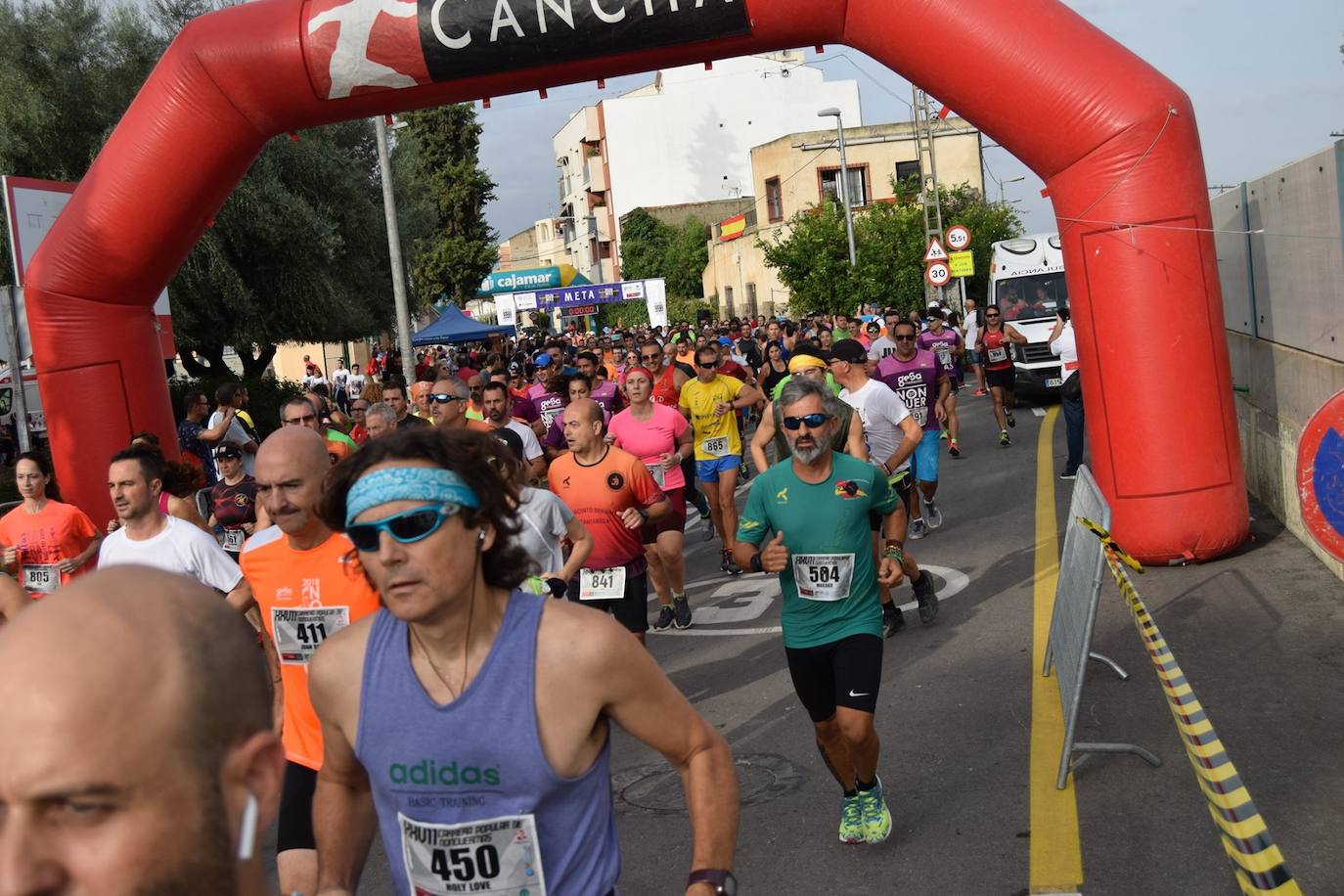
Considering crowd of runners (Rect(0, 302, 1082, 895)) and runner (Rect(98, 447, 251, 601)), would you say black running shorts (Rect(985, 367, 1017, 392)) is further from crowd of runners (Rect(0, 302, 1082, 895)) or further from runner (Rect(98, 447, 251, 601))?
runner (Rect(98, 447, 251, 601))

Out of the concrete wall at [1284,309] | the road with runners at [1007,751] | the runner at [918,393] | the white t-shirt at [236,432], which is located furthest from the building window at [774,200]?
the road with runners at [1007,751]

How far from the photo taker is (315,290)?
79.3 feet

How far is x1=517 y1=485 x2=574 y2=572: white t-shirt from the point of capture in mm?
6305

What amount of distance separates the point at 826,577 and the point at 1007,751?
146 cm

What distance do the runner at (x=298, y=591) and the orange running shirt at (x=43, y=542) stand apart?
3.61 metres

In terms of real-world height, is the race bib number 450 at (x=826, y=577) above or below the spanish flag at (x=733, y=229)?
below

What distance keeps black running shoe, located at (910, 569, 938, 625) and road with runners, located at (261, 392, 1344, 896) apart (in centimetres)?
7

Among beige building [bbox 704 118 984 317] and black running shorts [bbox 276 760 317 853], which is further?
beige building [bbox 704 118 984 317]

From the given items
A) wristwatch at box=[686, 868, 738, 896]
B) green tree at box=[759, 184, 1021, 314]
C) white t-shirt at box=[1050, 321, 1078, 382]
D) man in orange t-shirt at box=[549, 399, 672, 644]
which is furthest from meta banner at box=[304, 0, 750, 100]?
green tree at box=[759, 184, 1021, 314]

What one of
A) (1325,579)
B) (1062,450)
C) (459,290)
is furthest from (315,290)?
(459,290)

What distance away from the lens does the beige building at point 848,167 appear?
5091 centimetres

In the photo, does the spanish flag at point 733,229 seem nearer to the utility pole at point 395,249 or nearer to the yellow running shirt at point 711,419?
the utility pole at point 395,249

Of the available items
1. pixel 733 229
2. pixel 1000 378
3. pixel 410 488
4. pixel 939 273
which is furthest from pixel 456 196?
pixel 410 488

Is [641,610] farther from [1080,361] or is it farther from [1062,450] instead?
[1062,450]
